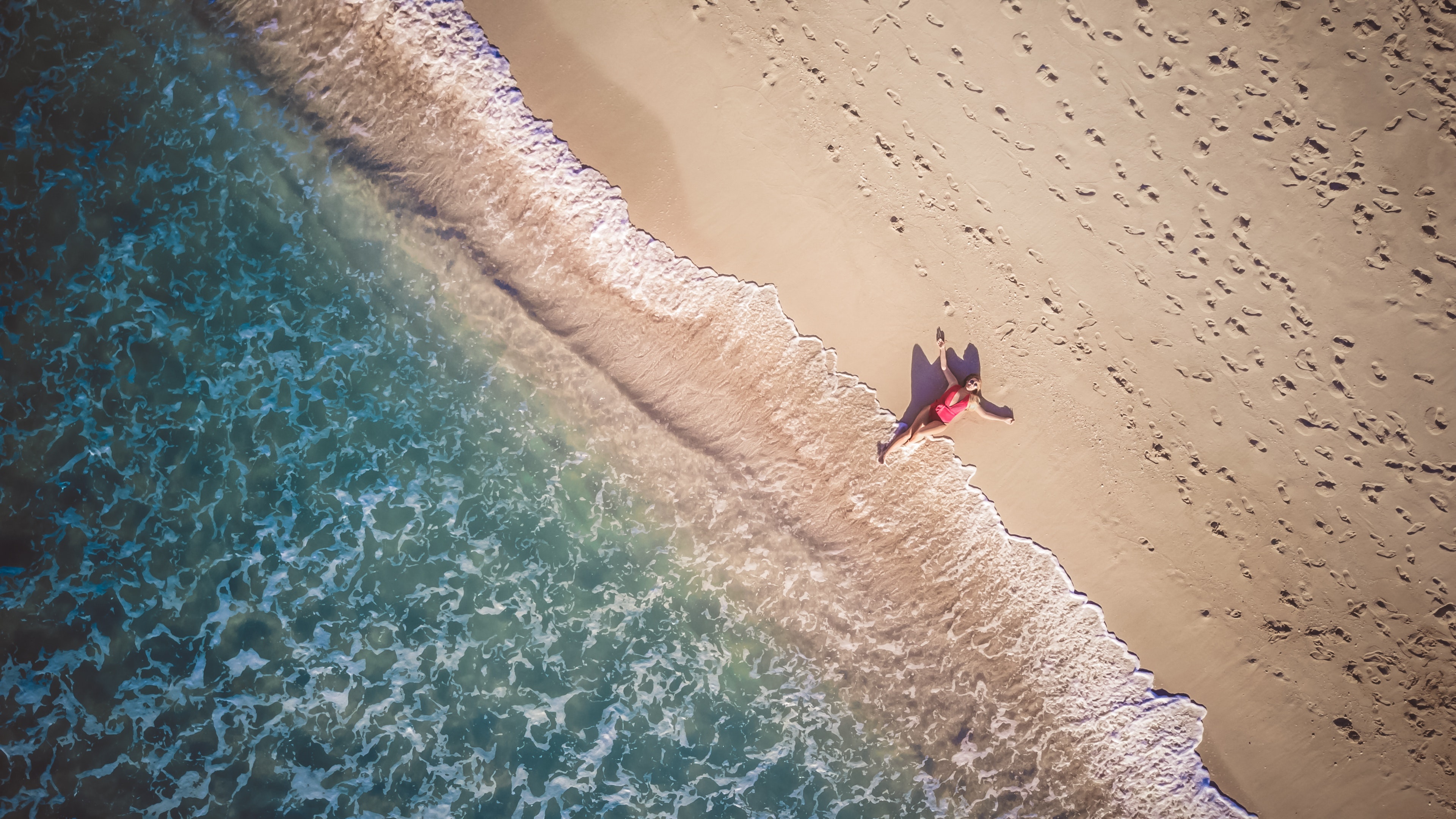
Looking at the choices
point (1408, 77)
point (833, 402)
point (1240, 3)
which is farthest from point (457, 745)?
point (1408, 77)

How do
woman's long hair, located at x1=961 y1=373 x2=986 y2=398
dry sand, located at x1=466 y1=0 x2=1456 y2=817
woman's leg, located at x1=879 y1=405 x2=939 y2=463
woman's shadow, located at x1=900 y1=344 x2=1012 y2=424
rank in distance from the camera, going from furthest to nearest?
woman's shadow, located at x1=900 y1=344 x2=1012 y2=424 < woman's leg, located at x1=879 y1=405 x2=939 y2=463 < dry sand, located at x1=466 y1=0 x2=1456 y2=817 < woman's long hair, located at x1=961 y1=373 x2=986 y2=398

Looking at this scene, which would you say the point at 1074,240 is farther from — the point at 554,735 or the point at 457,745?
the point at 457,745

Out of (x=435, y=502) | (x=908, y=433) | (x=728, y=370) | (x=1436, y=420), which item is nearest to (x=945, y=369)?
(x=908, y=433)

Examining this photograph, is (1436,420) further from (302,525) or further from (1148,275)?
(302,525)

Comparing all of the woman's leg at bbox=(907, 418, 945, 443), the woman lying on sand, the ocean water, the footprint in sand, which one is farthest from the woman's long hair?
the footprint in sand

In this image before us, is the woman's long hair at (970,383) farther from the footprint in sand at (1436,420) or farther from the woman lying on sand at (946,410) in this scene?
the footprint in sand at (1436,420)

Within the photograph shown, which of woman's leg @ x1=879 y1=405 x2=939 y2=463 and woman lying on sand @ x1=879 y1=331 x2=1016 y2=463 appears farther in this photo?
woman's leg @ x1=879 y1=405 x2=939 y2=463

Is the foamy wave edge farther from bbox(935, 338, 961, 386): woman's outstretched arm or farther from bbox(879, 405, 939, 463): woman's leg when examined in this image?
bbox(935, 338, 961, 386): woman's outstretched arm

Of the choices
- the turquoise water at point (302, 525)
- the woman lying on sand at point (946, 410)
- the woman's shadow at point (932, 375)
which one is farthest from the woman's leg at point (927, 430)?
the turquoise water at point (302, 525)
